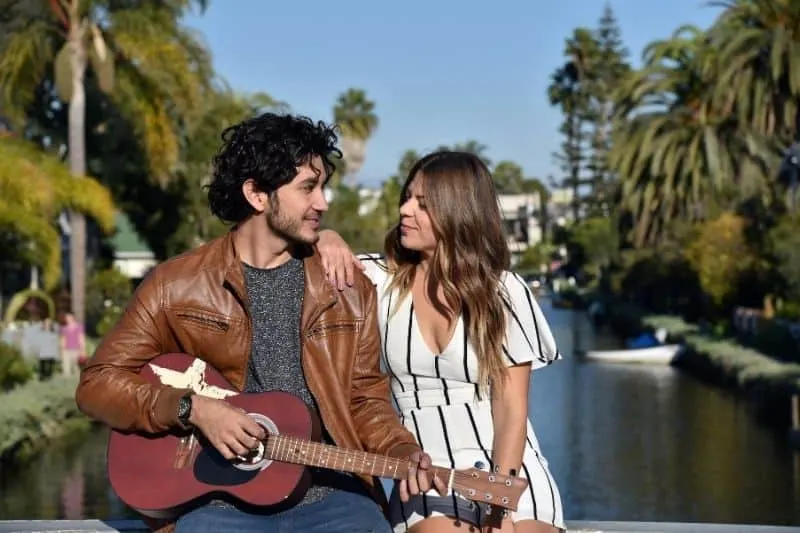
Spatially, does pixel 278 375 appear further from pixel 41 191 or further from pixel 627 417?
pixel 627 417

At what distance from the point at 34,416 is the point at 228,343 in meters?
16.7

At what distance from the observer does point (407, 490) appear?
3482mm

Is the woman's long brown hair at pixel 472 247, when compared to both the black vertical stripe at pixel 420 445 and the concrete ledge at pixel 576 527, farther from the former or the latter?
the concrete ledge at pixel 576 527

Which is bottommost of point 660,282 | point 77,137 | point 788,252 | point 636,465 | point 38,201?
point 636,465

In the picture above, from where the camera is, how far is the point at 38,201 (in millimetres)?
→ 22625

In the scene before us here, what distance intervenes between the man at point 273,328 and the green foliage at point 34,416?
1565 cm

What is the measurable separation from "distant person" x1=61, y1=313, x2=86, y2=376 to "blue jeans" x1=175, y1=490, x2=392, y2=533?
21.4m

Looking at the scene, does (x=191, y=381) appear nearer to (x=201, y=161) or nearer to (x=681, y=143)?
(x=201, y=161)

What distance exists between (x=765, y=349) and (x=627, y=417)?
20.4ft

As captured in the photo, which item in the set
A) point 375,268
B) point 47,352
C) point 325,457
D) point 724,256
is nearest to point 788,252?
point 724,256

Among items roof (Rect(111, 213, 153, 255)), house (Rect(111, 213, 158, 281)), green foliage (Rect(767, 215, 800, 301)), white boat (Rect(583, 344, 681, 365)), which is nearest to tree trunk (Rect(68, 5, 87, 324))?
green foliage (Rect(767, 215, 800, 301))

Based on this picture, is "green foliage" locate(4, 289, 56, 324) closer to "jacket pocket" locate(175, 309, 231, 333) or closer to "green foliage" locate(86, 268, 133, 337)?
"green foliage" locate(86, 268, 133, 337)

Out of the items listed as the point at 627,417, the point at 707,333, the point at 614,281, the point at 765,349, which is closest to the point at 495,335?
the point at 627,417

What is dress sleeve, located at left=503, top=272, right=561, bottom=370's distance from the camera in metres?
3.79
